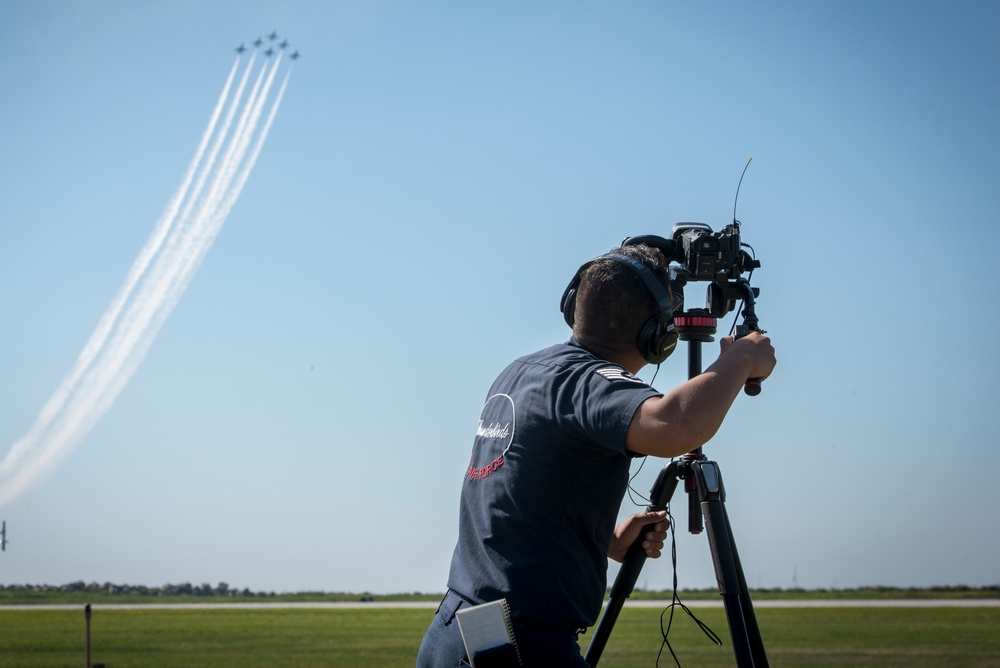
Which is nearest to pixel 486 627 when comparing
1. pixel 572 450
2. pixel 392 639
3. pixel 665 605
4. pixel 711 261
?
pixel 572 450

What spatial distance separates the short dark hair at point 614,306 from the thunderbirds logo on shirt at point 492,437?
0.36 m

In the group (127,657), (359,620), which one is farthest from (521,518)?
(359,620)

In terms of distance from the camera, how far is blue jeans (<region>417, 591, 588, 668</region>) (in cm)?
293

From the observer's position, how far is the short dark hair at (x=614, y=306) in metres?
3.17

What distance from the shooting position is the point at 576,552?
9.77 feet

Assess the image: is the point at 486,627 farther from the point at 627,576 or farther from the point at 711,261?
the point at 711,261

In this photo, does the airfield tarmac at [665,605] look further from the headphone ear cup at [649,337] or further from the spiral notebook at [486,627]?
the spiral notebook at [486,627]

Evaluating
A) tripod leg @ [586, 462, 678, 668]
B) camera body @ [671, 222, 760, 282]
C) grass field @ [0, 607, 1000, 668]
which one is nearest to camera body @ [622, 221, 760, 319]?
camera body @ [671, 222, 760, 282]

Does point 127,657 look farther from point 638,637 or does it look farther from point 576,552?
point 576,552

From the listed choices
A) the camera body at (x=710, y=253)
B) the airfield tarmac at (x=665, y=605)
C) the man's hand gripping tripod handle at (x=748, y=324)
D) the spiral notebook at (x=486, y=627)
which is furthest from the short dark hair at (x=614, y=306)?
the airfield tarmac at (x=665, y=605)

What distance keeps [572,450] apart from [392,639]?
2138 cm

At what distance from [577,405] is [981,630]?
22.5 metres

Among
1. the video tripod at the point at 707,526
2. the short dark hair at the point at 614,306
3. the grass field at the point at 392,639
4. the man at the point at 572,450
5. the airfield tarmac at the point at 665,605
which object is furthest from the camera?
the airfield tarmac at the point at 665,605

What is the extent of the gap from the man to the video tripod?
1.38 ft
